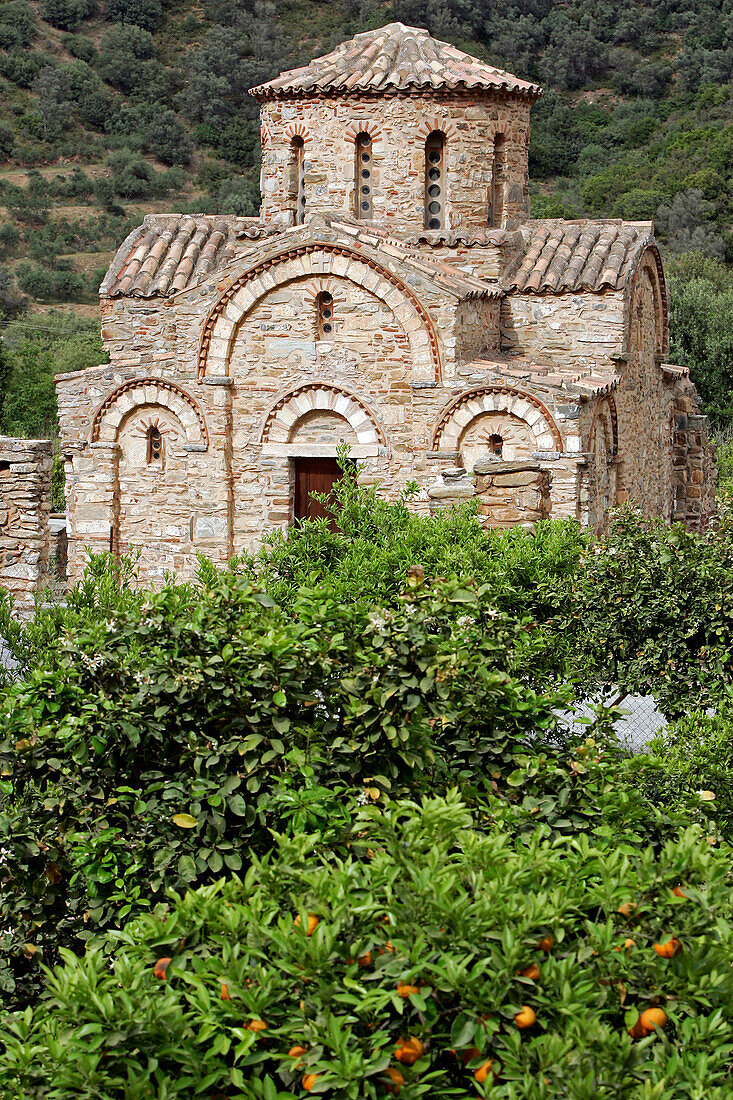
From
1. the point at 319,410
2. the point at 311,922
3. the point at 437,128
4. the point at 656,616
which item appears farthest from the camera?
the point at 437,128

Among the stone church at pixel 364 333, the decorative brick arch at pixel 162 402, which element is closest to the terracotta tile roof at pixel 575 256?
the stone church at pixel 364 333

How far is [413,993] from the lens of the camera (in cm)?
343

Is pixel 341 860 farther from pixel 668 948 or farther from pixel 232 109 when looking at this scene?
pixel 232 109

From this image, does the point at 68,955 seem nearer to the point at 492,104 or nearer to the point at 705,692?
the point at 705,692

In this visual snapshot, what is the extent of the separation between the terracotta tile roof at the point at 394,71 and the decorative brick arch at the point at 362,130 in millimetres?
374

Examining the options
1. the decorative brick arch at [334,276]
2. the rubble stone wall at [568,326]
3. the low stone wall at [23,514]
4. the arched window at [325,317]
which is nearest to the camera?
the decorative brick arch at [334,276]

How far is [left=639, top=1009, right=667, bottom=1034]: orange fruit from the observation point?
11.5 ft

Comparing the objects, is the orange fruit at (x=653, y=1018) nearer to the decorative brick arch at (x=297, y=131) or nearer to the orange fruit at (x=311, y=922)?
the orange fruit at (x=311, y=922)

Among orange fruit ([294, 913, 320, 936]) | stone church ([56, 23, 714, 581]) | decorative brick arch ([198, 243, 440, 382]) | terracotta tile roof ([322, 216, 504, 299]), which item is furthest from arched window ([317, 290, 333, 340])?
orange fruit ([294, 913, 320, 936])

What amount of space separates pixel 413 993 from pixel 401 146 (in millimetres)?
13495

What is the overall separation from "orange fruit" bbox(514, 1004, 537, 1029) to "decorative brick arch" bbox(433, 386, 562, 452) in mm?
10750

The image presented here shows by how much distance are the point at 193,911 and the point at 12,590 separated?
12.7 metres

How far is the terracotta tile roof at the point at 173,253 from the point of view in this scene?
15.8 meters

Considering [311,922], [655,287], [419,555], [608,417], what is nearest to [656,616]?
[419,555]
